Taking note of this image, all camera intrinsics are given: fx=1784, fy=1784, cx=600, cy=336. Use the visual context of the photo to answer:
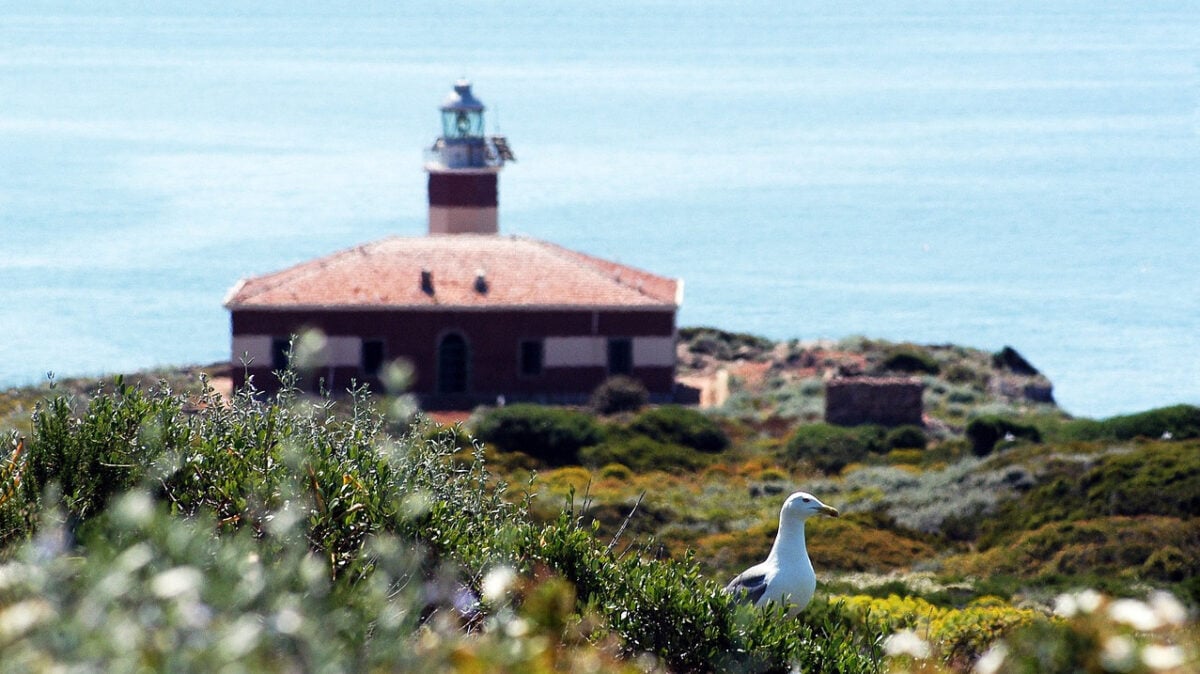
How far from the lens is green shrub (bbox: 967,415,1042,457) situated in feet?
103

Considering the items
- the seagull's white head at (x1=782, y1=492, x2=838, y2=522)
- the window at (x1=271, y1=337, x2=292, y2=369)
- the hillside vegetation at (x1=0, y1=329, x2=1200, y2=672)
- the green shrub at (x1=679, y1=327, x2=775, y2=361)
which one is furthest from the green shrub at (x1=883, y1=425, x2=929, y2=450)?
the seagull's white head at (x1=782, y1=492, x2=838, y2=522)

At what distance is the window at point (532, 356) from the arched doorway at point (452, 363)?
1.29 meters

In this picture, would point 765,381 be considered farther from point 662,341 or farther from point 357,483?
point 357,483

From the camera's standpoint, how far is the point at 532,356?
39.8 metres

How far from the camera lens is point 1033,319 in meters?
75.8

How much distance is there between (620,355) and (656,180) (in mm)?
88524

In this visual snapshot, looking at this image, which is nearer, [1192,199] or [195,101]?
[1192,199]

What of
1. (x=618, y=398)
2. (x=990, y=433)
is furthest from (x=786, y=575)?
(x=618, y=398)

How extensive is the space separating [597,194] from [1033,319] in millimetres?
43847

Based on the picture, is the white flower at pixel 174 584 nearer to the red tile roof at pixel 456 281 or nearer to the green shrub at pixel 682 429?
the green shrub at pixel 682 429

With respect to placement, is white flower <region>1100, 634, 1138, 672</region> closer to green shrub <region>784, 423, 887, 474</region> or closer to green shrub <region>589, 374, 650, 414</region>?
green shrub <region>784, 423, 887, 474</region>

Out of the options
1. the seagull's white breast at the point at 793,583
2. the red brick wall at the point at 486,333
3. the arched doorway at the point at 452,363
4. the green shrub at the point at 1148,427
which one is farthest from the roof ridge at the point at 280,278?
the seagull's white breast at the point at 793,583

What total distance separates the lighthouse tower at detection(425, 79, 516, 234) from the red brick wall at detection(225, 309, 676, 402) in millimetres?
6722

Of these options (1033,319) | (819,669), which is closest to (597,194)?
(1033,319)
